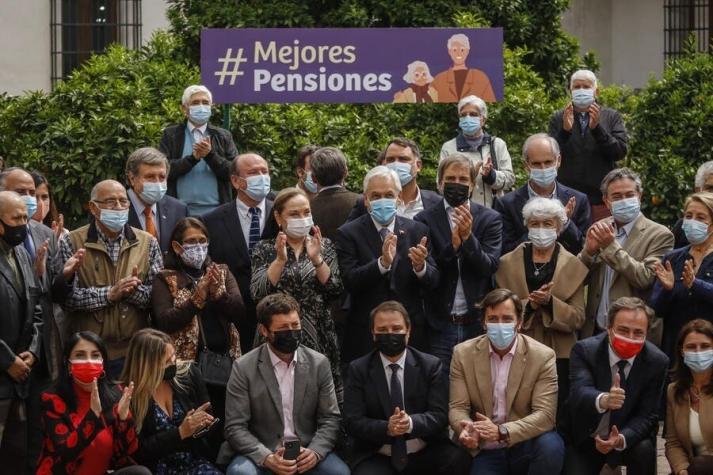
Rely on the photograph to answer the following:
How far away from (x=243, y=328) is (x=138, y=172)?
1.42 m

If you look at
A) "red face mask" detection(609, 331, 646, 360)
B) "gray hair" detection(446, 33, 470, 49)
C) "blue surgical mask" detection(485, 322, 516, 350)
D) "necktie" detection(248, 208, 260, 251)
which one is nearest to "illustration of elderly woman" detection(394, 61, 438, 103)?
"gray hair" detection(446, 33, 470, 49)

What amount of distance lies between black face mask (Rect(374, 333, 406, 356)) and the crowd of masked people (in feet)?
0.06

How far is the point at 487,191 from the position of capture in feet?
46.6

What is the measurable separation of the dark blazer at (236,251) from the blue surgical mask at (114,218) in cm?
78

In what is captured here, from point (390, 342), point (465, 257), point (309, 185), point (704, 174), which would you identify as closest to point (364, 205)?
point (465, 257)

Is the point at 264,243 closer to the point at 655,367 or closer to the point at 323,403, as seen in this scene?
the point at 323,403

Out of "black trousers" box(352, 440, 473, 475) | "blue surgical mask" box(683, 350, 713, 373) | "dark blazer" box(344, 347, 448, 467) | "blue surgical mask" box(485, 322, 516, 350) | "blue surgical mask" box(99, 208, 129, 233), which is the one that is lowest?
"black trousers" box(352, 440, 473, 475)

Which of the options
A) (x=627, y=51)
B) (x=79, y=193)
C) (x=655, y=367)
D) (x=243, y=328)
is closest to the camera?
(x=655, y=367)

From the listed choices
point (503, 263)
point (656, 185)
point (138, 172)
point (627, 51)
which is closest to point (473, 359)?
point (503, 263)

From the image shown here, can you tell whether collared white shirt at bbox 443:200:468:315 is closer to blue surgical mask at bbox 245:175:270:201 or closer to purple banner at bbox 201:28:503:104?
blue surgical mask at bbox 245:175:270:201

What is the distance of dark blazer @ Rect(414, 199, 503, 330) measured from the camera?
12.6m

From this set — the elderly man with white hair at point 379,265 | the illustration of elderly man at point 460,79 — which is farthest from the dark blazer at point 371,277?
the illustration of elderly man at point 460,79

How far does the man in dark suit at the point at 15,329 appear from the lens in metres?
12.1

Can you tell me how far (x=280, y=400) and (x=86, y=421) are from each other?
1.36 m
